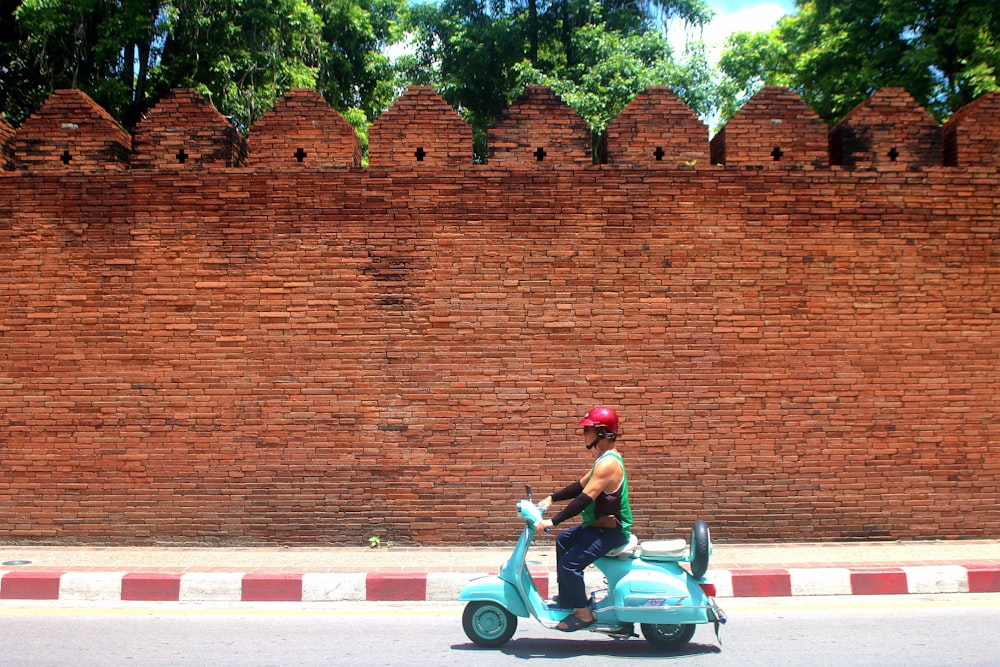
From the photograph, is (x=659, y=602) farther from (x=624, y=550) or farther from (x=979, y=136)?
(x=979, y=136)

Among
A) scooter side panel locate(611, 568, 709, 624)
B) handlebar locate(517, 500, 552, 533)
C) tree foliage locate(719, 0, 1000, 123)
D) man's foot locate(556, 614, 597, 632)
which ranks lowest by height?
man's foot locate(556, 614, 597, 632)

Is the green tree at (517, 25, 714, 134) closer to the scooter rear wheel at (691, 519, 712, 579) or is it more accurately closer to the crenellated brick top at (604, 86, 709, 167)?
the crenellated brick top at (604, 86, 709, 167)

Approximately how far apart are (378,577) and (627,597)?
2.32 metres

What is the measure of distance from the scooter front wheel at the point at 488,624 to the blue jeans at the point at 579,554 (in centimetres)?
36

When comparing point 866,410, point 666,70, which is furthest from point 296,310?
point 666,70

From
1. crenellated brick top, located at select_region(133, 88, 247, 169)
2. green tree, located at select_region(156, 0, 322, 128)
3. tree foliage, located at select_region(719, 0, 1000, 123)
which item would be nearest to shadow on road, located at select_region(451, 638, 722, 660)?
crenellated brick top, located at select_region(133, 88, 247, 169)

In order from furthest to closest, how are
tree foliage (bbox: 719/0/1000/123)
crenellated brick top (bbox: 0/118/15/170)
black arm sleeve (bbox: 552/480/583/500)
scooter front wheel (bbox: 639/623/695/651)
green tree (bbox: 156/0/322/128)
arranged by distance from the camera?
green tree (bbox: 156/0/322/128)
tree foliage (bbox: 719/0/1000/123)
crenellated brick top (bbox: 0/118/15/170)
black arm sleeve (bbox: 552/480/583/500)
scooter front wheel (bbox: 639/623/695/651)

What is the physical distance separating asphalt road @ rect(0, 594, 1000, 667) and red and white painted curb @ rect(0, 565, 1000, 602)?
0.41ft

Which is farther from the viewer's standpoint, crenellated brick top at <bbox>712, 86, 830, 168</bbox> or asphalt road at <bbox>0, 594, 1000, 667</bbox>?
crenellated brick top at <bbox>712, 86, 830, 168</bbox>

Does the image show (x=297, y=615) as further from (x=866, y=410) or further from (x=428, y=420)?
(x=866, y=410)

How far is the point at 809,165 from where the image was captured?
327 inches

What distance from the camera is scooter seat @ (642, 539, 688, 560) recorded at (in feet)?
16.9

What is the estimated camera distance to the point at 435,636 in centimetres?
558

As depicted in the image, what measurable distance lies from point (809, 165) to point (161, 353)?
20.8 feet
